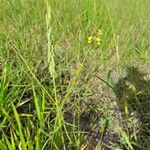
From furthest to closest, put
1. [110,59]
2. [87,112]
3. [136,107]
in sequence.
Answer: [110,59] < [136,107] < [87,112]

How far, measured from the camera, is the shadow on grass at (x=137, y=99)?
198 centimetres

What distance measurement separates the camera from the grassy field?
177 cm

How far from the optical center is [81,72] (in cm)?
223

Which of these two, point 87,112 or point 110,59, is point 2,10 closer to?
point 110,59

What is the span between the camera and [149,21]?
2.80 meters

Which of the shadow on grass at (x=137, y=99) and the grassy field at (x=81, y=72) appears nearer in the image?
the grassy field at (x=81, y=72)

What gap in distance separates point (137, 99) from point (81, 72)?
38 centimetres

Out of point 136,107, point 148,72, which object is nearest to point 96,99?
point 136,107

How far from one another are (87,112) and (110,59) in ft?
1.85

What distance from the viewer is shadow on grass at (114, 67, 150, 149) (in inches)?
78.0

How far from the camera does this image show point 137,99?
2057mm

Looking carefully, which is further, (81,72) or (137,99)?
(81,72)

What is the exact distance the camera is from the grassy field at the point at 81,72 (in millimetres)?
1770

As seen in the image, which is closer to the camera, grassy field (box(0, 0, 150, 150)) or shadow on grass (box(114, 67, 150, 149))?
grassy field (box(0, 0, 150, 150))
